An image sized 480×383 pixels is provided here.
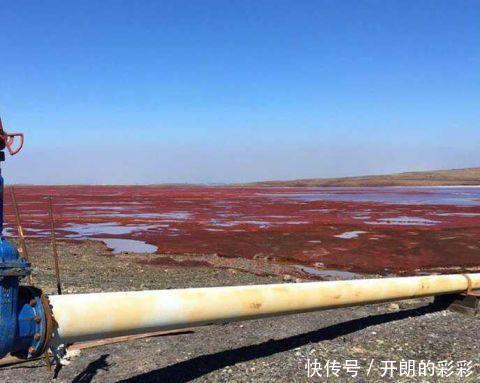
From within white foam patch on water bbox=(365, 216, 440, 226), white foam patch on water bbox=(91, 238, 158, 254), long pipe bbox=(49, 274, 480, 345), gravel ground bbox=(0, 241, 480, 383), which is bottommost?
white foam patch on water bbox=(365, 216, 440, 226)

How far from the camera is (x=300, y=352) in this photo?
6523 mm

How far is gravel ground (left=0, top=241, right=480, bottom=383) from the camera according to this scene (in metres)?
5.80

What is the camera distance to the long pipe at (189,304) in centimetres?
432

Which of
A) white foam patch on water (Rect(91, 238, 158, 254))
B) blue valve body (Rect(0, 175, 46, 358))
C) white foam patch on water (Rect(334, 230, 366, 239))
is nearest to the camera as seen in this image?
blue valve body (Rect(0, 175, 46, 358))

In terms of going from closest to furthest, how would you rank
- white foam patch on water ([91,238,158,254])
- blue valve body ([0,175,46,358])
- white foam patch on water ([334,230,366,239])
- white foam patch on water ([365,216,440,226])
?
blue valve body ([0,175,46,358])
white foam patch on water ([91,238,158,254])
white foam patch on water ([334,230,366,239])
white foam patch on water ([365,216,440,226])

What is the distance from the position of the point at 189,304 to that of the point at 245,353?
1.88 metres

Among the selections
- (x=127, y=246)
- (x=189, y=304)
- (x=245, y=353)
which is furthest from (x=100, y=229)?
(x=189, y=304)

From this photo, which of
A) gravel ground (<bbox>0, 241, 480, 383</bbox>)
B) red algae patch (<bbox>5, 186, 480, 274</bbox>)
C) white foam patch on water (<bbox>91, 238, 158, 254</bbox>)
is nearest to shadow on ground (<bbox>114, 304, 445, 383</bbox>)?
gravel ground (<bbox>0, 241, 480, 383</bbox>)

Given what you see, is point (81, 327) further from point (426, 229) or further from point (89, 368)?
point (426, 229)

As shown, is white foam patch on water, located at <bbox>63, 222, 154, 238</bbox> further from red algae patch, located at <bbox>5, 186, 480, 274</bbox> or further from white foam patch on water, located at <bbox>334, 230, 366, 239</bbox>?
white foam patch on water, located at <bbox>334, 230, 366, 239</bbox>

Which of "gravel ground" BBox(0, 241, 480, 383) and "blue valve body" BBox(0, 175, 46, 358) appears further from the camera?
"gravel ground" BBox(0, 241, 480, 383)

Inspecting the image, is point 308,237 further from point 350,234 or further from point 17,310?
point 17,310

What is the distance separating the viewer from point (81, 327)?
170 inches

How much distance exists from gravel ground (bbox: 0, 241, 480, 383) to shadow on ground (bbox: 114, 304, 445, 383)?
12 millimetres
